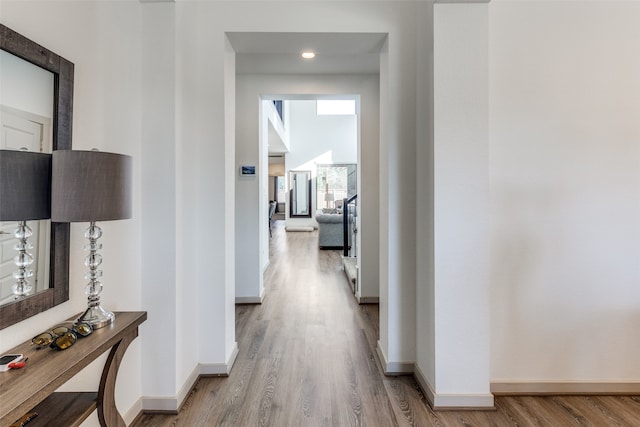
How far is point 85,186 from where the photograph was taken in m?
1.19

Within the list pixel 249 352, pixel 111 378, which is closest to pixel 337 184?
pixel 249 352

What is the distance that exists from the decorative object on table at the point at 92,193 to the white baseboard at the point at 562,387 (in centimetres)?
238

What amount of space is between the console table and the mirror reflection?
27 centimetres

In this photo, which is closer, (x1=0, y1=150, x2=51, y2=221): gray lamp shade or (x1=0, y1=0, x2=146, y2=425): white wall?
(x1=0, y1=150, x2=51, y2=221): gray lamp shade

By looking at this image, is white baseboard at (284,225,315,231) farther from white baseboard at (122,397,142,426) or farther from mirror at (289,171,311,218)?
white baseboard at (122,397,142,426)

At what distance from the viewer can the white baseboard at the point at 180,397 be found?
1892 mm

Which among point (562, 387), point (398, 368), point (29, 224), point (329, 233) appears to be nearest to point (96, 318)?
point (29, 224)

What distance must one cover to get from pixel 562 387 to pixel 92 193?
2.92m

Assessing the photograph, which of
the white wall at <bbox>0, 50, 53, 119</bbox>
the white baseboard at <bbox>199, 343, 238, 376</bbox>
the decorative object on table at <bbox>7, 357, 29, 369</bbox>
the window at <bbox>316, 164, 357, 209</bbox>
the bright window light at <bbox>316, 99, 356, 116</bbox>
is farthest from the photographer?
the window at <bbox>316, 164, 357, 209</bbox>

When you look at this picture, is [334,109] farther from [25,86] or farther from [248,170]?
[25,86]

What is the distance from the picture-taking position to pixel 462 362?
75.9 inches

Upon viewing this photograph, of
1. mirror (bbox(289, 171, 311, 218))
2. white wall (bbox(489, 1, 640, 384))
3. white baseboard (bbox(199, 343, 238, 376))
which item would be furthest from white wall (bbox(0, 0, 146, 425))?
mirror (bbox(289, 171, 311, 218))

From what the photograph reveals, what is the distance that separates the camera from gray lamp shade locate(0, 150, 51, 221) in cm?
104

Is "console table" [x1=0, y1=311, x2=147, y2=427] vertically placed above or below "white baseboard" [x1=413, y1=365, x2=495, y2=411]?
above
